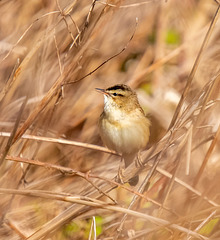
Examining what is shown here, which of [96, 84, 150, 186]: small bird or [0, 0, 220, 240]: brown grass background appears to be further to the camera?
[96, 84, 150, 186]: small bird

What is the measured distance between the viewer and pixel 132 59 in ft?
14.1

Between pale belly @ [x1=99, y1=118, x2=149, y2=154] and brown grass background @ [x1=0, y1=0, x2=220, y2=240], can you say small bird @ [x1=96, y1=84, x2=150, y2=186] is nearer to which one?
pale belly @ [x1=99, y1=118, x2=149, y2=154]

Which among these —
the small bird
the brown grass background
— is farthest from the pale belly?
the brown grass background

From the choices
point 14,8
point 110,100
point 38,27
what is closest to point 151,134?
point 110,100

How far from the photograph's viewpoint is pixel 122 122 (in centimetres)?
321

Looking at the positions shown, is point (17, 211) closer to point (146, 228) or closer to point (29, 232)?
point (29, 232)

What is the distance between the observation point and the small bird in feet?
10.5

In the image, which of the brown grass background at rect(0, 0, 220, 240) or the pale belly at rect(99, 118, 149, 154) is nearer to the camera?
the brown grass background at rect(0, 0, 220, 240)

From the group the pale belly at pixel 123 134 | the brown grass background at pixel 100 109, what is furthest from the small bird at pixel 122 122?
the brown grass background at pixel 100 109

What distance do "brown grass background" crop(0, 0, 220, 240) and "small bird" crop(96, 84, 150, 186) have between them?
14 centimetres

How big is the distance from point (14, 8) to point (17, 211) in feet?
5.62

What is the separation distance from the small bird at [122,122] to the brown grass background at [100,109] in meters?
0.14

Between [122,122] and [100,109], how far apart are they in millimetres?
865

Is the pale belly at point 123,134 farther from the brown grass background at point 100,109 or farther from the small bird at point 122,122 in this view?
the brown grass background at point 100,109
